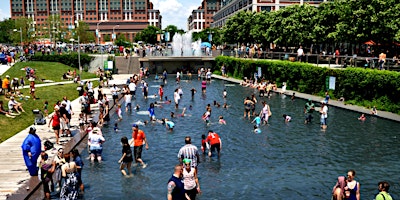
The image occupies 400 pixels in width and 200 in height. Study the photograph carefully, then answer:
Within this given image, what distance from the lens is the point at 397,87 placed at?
28.9 metres

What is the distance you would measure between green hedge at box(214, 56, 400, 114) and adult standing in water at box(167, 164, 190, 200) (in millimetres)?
23594

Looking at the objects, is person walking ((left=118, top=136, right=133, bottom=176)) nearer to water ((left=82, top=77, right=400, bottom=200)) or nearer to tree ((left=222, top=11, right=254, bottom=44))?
water ((left=82, top=77, right=400, bottom=200))

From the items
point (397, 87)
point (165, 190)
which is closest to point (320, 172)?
point (165, 190)

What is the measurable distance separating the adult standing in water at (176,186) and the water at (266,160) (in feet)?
11.6

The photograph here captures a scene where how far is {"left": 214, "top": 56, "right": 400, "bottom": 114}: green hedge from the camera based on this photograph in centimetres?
2995

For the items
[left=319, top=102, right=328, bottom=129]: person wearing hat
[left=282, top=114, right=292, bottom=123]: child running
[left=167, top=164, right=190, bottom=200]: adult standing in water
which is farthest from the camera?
[left=282, top=114, right=292, bottom=123]: child running

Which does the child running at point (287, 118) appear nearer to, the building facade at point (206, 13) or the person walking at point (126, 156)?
the person walking at point (126, 156)

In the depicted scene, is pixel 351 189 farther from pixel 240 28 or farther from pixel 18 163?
pixel 240 28

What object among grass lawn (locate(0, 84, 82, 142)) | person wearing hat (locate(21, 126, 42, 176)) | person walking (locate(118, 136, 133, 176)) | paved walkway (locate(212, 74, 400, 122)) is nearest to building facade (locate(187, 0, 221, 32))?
grass lawn (locate(0, 84, 82, 142))

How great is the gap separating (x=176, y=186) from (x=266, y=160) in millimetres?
8864

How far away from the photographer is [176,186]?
1027 cm

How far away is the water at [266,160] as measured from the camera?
14609 mm

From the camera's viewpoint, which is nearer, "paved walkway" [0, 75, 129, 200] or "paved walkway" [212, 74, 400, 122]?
"paved walkway" [0, 75, 129, 200]

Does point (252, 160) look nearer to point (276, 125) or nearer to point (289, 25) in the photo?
point (276, 125)
